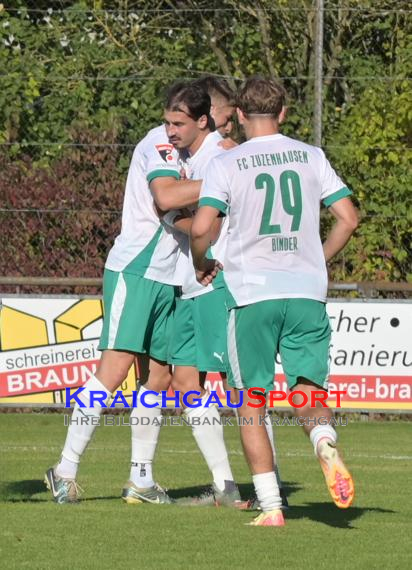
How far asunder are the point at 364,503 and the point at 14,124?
8.70 metres

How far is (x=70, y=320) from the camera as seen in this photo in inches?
519

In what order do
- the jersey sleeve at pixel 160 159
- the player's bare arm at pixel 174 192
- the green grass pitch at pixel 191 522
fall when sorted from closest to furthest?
the green grass pitch at pixel 191 522, the player's bare arm at pixel 174 192, the jersey sleeve at pixel 160 159

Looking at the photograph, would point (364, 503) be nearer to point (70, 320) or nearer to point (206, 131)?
point (206, 131)

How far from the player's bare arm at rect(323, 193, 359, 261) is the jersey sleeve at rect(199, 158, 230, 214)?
574mm

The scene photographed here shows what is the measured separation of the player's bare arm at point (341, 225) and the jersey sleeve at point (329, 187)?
4cm

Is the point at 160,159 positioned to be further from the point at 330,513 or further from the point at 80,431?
the point at 330,513

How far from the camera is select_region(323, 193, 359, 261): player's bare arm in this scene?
21.9 feet

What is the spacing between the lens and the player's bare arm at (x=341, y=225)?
6.67m

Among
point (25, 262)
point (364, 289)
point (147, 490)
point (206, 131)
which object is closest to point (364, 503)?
point (147, 490)

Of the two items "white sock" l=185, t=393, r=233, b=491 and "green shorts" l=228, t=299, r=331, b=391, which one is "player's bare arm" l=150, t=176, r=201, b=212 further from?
"white sock" l=185, t=393, r=233, b=491

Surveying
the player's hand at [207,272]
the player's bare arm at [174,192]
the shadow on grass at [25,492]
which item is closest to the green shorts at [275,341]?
the player's hand at [207,272]

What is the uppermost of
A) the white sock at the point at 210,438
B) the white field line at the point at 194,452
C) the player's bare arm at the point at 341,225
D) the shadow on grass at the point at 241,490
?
the player's bare arm at the point at 341,225

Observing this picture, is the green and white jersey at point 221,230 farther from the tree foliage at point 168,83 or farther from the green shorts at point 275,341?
the tree foliage at point 168,83

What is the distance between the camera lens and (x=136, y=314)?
24.8 feet
